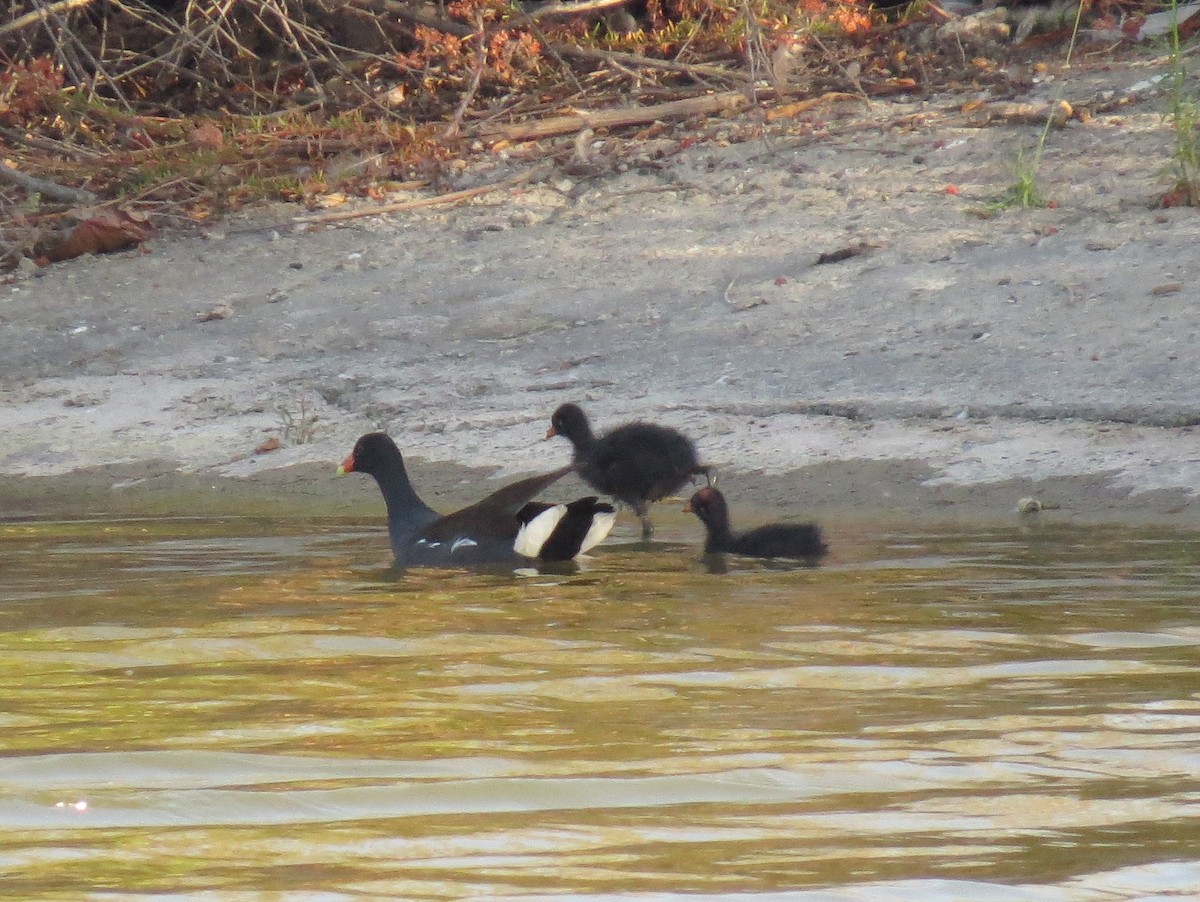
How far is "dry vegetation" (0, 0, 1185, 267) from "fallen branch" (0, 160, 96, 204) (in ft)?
0.06

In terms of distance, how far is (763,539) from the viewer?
6699 millimetres

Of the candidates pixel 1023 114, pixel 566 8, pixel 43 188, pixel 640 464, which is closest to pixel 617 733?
pixel 640 464

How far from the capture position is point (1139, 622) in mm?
5117

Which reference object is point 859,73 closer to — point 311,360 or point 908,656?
point 311,360

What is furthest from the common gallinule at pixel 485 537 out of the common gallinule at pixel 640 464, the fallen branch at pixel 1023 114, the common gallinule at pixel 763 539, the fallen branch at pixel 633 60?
the fallen branch at pixel 633 60

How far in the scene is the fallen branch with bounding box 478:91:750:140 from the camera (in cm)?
1287

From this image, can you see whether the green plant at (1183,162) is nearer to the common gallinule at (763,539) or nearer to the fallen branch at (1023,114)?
the fallen branch at (1023,114)

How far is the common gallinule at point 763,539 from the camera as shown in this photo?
6602 millimetres

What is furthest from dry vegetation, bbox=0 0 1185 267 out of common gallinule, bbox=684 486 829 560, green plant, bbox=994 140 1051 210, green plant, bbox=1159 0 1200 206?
common gallinule, bbox=684 486 829 560

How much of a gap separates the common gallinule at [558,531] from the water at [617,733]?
0.52 meters

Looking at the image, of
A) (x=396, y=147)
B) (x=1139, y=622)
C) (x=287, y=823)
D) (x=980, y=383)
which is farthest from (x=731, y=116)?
(x=287, y=823)

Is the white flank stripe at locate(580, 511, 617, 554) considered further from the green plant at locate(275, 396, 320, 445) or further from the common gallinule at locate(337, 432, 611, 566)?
the green plant at locate(275, 396, 320, 445)

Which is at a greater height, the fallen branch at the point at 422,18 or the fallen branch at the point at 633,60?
the fallen branch at the point at 422,18

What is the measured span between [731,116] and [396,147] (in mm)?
2226
